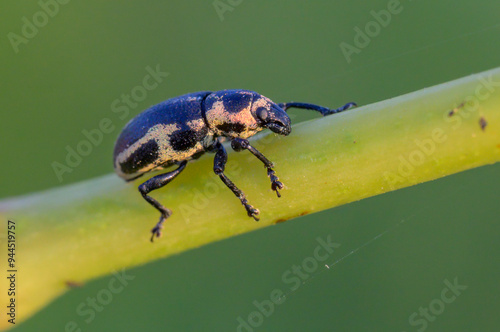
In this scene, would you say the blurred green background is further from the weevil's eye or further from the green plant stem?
the green plant stem

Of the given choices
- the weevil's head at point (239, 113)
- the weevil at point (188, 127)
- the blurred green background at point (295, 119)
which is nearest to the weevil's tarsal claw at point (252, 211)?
the weevil's head at point (239, 113)

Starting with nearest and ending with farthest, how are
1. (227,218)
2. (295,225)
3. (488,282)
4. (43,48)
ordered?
(227,218) < (488,282) < (295,225) < (43,48)

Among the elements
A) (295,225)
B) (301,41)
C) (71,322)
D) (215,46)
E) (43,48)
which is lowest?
(295,225)

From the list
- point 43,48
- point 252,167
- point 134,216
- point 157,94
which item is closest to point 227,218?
point 252,167

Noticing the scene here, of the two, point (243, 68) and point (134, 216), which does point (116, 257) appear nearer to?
point (134, 216)

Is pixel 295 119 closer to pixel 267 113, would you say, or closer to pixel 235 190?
pixel 267 113

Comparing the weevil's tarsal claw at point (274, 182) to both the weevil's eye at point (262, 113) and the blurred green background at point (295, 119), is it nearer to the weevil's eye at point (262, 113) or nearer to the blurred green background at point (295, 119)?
the weevil's eye at point (262, 113)

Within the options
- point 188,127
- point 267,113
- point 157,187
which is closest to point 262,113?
point 267,113
